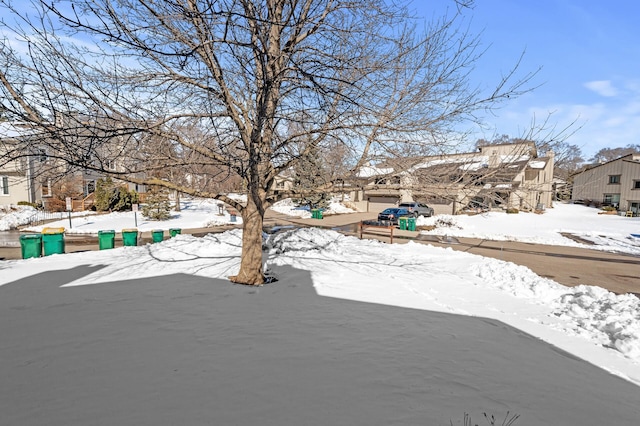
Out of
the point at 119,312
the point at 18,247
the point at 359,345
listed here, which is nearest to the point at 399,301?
the point at 359,345

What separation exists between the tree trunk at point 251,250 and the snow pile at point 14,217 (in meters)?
21.0

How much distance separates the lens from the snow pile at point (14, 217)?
18812mm

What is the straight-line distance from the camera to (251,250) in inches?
266

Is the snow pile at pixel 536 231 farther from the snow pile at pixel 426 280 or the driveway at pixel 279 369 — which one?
the driveway at pixel 279 369

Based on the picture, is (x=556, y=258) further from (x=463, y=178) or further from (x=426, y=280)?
(x=463, y=178)

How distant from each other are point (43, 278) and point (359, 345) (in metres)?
7.50

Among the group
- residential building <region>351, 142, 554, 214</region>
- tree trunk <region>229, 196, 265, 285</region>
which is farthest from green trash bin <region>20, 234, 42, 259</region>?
residential building <region>351, 142, 554, 214</region>

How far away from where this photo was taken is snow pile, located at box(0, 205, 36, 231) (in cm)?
1881

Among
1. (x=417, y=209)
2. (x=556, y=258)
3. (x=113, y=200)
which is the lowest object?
(x=556, y=258)

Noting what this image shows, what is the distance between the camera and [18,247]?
13.4 meters

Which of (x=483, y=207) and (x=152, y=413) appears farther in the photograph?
(x=483, y=207)

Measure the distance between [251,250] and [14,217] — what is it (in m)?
22.9

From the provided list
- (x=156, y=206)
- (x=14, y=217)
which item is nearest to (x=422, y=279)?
(x=156, y=206)

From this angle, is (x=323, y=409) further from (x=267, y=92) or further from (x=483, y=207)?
(x=483, y=207)
